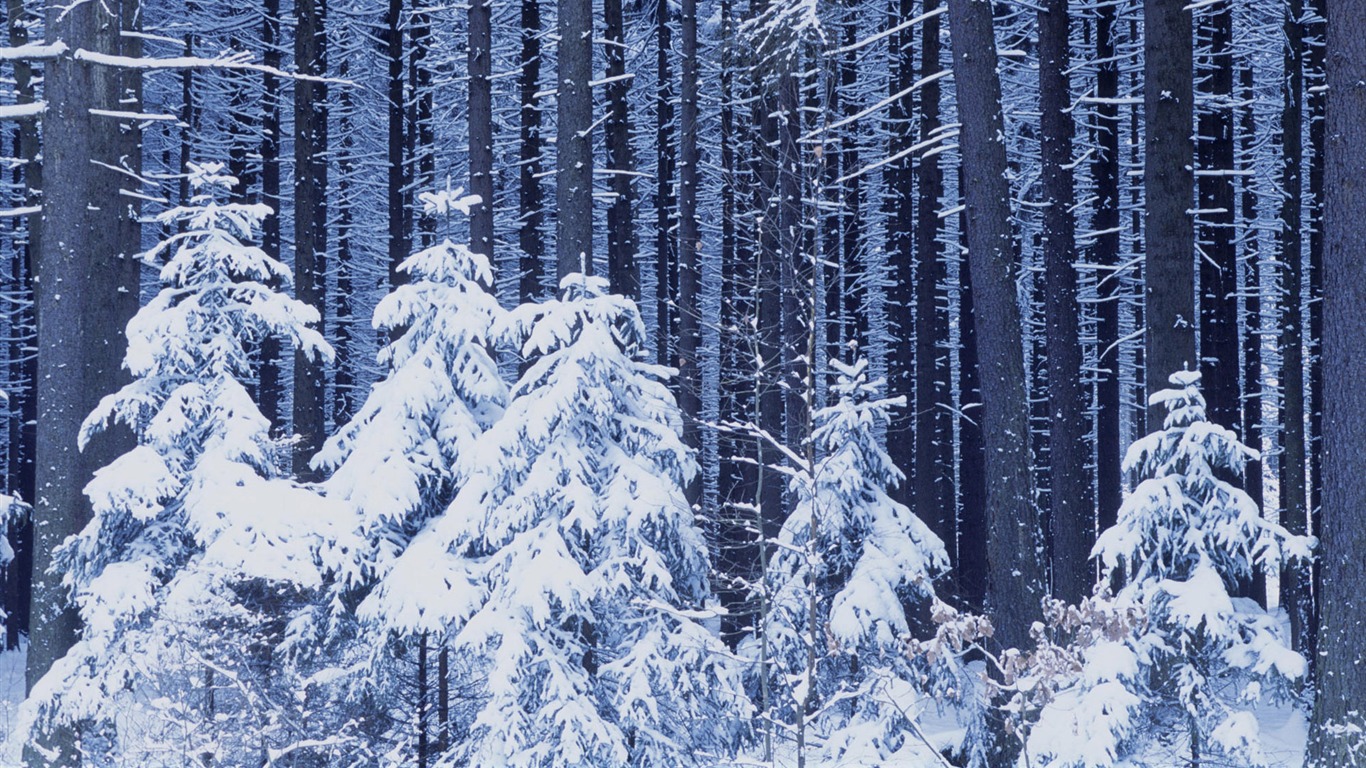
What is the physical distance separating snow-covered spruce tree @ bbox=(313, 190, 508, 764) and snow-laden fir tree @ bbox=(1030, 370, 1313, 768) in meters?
4.87

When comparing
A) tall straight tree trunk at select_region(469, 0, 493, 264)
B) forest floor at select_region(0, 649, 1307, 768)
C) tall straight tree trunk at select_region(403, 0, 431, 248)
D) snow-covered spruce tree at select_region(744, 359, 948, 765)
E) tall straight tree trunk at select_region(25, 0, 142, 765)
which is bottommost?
forest floor at select_region(0, 649, 1307, 768)

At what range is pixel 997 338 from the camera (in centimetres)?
996

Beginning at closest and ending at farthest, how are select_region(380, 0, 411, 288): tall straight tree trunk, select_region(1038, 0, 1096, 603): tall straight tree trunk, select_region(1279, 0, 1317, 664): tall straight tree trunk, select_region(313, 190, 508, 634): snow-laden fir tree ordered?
select_region(313, 190, 508, 634): snow-laden fir tree
select_region(1038, 0, 1096, 603): tall straight tree trunk
select_region(1279, 0, 1317, 664): tall straight tree trunk
select_region(380, 0, 411, 288): tall straight tree trunk

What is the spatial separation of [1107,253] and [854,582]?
11369mm

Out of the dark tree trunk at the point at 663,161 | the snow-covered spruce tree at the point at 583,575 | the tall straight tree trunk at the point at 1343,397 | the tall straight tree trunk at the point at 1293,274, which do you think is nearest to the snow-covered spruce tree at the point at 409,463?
the snow-covered spruce tree at the point at 583,575

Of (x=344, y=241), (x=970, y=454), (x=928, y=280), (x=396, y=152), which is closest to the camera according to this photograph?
(x=928, y=280)

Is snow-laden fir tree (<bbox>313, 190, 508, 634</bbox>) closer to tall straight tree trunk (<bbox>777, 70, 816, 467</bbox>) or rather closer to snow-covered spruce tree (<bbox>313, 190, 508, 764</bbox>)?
snow-covered spruce tree (<bbox>313, 190, 508, 764</bbox>)

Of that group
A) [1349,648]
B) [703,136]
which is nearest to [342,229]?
[703,136]

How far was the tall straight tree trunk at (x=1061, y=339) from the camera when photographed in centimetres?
1179

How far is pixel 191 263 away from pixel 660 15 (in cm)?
1451

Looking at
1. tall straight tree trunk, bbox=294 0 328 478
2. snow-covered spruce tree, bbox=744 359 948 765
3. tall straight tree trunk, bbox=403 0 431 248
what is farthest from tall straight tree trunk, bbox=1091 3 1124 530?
tall straight tree trunk, bbox=403 0 431 248

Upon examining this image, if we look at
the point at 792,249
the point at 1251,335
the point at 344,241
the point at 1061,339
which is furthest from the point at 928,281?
the point at 344,241

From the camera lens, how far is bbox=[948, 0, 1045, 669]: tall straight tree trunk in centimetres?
974

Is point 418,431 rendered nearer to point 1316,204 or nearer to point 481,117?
point 481,117
